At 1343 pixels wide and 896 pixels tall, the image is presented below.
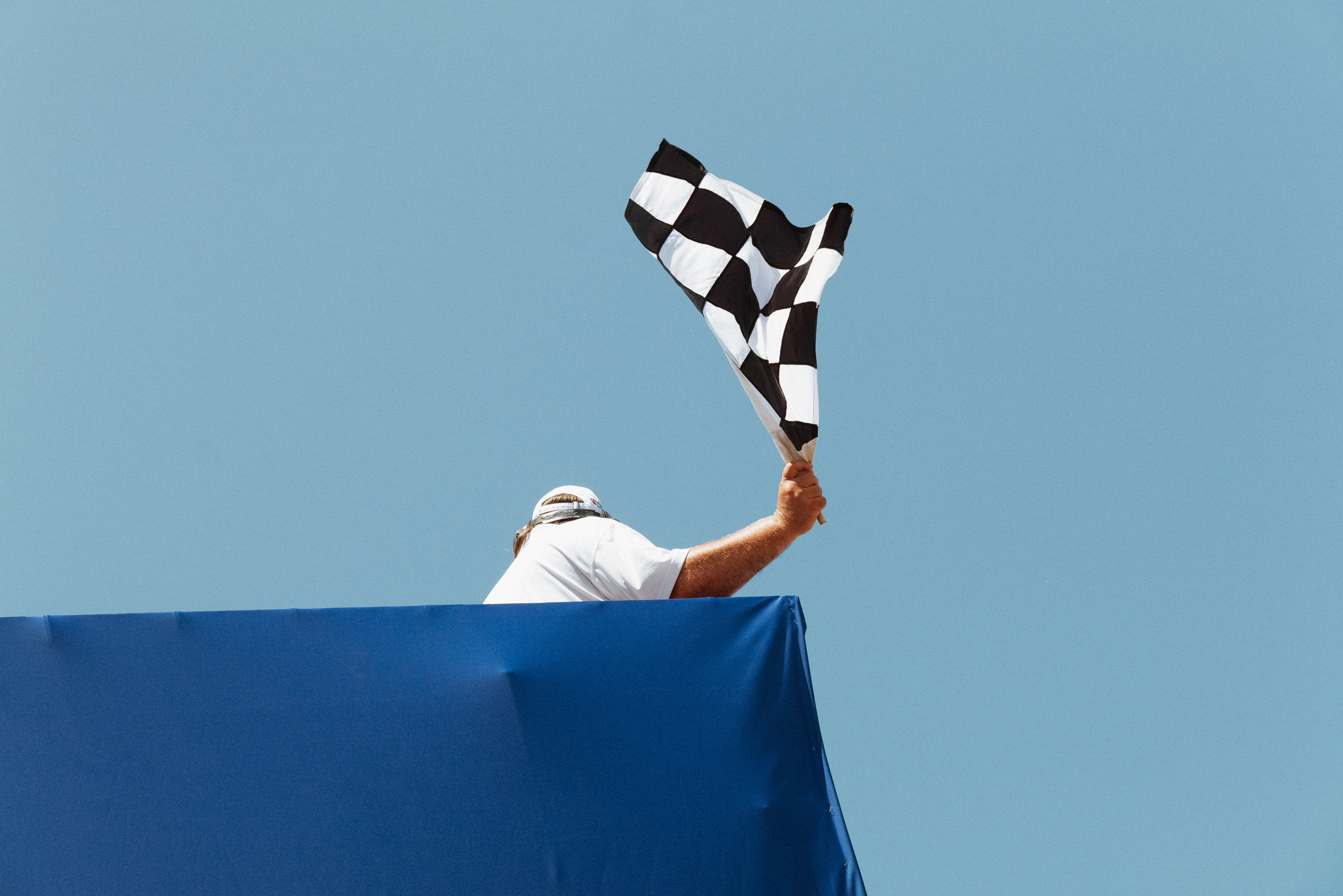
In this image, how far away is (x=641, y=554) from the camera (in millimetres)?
2812

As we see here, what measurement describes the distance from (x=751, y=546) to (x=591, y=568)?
1.59 feet

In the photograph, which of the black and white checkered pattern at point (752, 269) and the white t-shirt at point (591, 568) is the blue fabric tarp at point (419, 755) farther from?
the black and white checkered pattern at point (752, 269)

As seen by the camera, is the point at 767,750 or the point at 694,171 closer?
the point at 767,750

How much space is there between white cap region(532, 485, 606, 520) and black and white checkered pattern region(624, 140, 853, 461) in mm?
711

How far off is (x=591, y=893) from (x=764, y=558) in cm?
102

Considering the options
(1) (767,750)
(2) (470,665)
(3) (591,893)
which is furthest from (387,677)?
(1) (767,750)

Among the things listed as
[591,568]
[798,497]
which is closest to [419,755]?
[591,568]

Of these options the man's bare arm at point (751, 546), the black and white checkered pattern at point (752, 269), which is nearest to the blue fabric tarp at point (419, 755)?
the man's bare arm at point (751, 546)

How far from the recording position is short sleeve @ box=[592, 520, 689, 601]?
2.78m

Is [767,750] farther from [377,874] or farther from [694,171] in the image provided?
[694,171]

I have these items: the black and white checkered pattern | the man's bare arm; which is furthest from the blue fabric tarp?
the black and white checkered pattern

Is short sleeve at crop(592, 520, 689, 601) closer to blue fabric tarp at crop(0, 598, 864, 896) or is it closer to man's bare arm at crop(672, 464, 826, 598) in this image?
man's bare arm at crop(672, 464, 826, 598)

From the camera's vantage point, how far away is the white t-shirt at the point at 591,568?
279cm

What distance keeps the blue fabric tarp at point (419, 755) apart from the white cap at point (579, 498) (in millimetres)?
746
